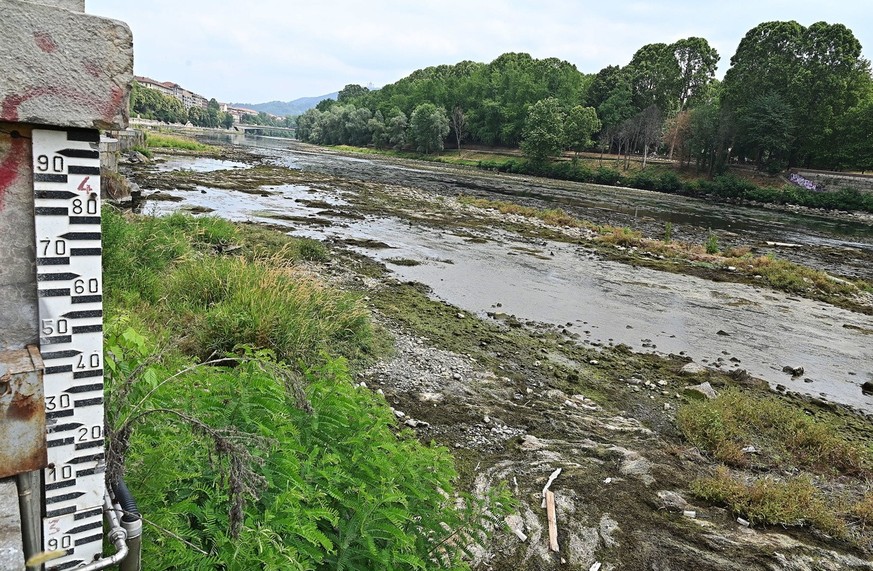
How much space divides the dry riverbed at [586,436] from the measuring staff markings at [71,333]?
353 centimetres

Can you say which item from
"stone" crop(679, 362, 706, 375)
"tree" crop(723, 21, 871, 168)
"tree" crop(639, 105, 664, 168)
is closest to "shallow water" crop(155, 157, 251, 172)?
"stone" crop(679, 362, 706, 375)

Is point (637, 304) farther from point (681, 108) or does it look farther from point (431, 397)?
point (681, 108)

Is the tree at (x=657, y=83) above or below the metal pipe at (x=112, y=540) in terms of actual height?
above

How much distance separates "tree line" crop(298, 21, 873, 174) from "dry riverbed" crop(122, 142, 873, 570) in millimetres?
56930

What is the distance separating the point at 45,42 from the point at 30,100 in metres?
0.20

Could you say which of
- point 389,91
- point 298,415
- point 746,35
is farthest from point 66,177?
point 389,91

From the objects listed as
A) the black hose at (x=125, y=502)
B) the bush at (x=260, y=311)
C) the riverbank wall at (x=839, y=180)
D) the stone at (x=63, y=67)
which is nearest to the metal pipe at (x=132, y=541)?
the black hose at (x=125, y=502)

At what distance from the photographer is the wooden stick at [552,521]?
16.7 feet

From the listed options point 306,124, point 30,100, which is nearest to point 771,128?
point 30,100

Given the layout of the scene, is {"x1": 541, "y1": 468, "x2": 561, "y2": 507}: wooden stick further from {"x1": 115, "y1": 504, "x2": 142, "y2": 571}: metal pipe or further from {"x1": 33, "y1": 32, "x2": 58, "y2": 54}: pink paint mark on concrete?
{"x1": 33, "y1": 32, "x2": 58, "y2": 54}: pink paint mark on concrete

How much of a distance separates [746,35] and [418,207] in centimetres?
6271

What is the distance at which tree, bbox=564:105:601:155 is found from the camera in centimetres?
7612

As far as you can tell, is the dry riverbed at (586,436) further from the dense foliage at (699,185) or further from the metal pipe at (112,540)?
the dense foliage at (699,185)

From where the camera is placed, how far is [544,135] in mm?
73625
